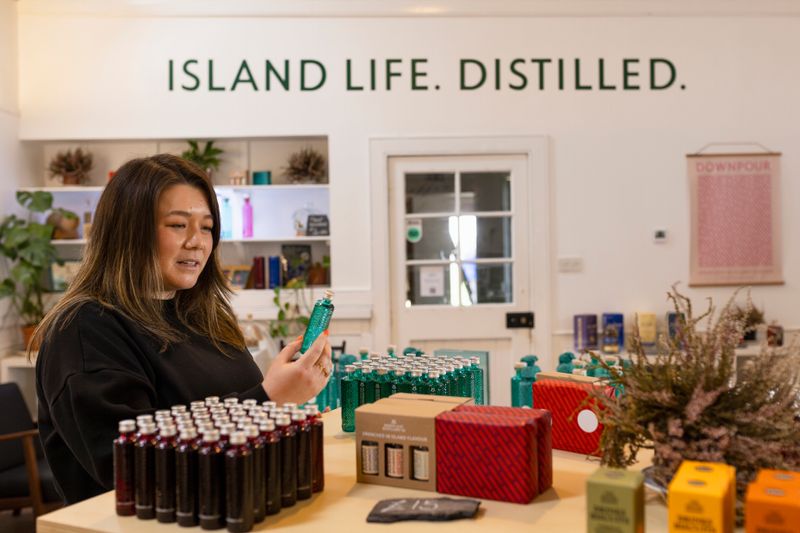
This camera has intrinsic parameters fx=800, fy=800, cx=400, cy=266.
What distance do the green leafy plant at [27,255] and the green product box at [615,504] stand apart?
492 centimetres

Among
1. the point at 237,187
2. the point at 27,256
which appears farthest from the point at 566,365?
the point at 27,256

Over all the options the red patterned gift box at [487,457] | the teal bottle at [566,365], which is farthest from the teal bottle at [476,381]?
the red patterned gift box at [487,457]

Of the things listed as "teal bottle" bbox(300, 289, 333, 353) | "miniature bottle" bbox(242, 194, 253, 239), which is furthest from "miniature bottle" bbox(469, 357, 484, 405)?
"miniature bottle" bbox(242, 194, 253, 239)

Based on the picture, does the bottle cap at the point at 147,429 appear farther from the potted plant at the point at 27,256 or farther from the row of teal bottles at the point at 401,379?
the potted plant at the point at 27,256

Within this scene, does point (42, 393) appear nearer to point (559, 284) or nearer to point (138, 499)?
point (138, 499)

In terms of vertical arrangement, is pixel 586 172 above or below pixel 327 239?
above

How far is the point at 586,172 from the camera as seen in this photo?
5.76 metres

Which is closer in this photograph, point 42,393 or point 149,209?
point 42,393

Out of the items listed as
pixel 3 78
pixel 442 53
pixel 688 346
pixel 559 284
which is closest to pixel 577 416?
pixel 688 346

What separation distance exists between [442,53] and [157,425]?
4636 millimetres

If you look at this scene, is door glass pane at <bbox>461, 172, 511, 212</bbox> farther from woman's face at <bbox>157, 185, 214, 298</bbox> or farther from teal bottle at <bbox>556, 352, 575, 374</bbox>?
woman's face at <bbox>157, 185, 214, 298</bbox>

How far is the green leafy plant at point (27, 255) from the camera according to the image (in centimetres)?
541

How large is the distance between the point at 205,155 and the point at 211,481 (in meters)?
4.62

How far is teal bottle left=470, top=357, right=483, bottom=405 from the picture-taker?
7.73 feet
